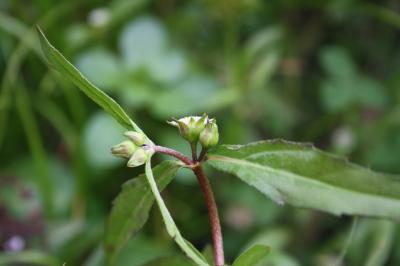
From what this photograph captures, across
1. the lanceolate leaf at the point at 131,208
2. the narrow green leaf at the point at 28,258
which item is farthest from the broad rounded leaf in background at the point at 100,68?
the lanceolate leaf at the point at 131,208

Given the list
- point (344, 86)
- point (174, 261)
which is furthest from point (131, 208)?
point (344, 86)

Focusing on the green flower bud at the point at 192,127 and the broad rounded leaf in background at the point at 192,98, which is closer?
the green flower bud at the point at 192,127

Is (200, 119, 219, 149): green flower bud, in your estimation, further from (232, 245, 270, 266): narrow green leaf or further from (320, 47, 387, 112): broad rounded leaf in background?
(320, 47, 387, 112): broad rounded leaf in background

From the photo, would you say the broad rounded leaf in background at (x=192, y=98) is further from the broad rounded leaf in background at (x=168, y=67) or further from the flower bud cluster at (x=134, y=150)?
the flower bud cluster at (x=134, y=150)

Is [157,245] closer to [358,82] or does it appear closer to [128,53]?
[128,53]

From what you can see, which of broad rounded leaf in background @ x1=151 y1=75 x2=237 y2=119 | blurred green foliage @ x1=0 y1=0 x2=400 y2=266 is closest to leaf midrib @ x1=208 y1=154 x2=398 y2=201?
blurred green foliage @ x1=0 y1=0 x2=400 y2=266

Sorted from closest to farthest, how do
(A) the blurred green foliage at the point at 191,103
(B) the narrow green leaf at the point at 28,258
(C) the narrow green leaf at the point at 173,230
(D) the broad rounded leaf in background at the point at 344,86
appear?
(C) the narrow green leaf at the point at 173,230
(B) the narrow green leaf at the point at 28,258
(A) the blurred green foliage at the point at 191,103
(D) the broad rounded leaf in background at the point at 344,86

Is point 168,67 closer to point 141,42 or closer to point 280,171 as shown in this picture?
point 141,42
